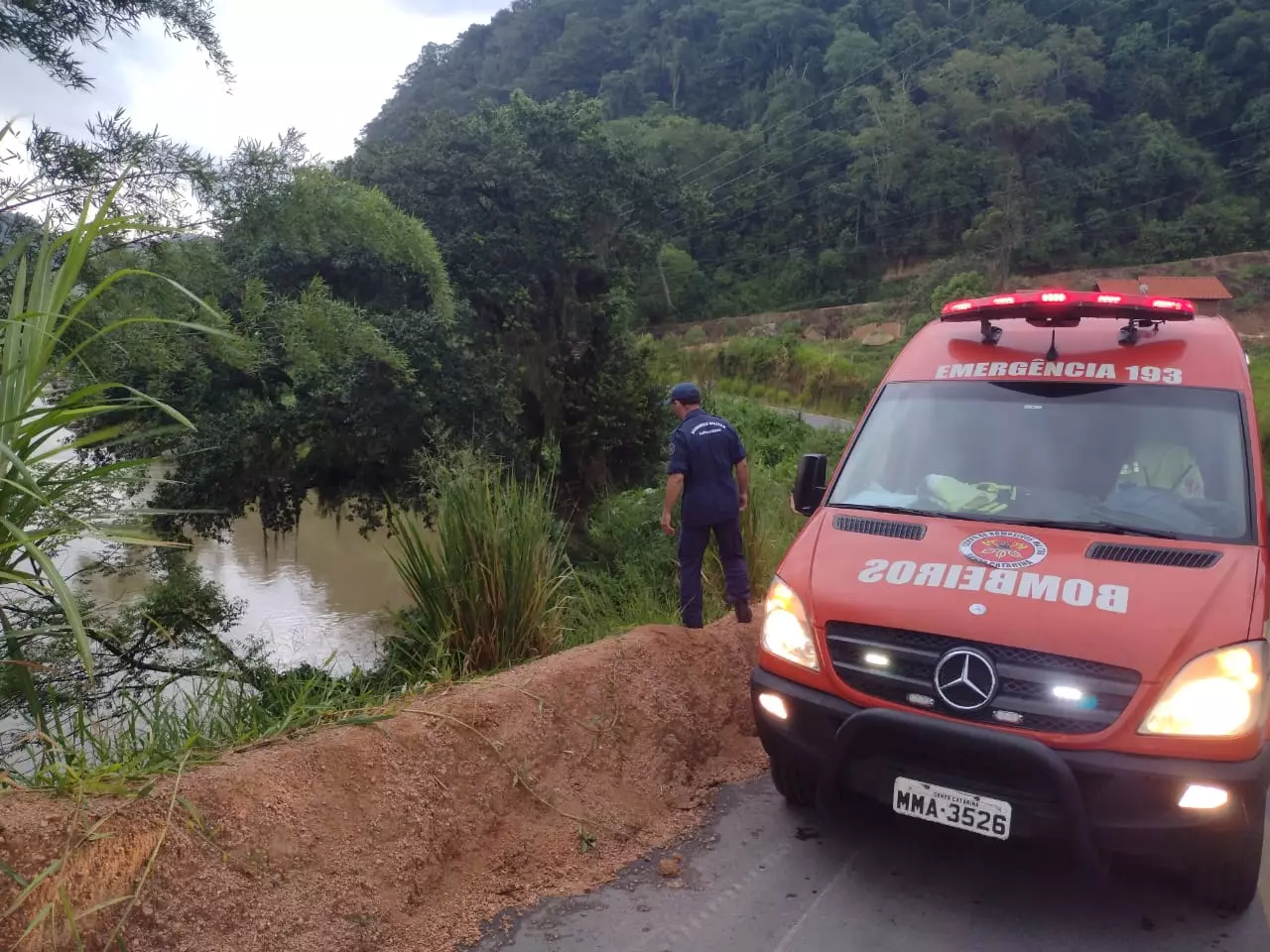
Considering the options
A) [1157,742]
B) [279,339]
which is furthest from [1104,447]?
[279,339]

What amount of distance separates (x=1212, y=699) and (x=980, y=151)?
66.4 metres

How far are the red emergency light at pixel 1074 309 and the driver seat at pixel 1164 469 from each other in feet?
2.22

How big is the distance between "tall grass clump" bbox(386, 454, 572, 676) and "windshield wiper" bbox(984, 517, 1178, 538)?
244cm

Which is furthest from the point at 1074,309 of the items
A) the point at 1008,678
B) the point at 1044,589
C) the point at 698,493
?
the point at 698,493

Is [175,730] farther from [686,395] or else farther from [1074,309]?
[1074,309]

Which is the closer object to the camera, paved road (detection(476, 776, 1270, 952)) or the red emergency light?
paved road (detection(476, 776, 1270, 952))

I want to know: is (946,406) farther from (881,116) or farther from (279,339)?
(881,116)

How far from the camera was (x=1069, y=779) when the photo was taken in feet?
10.2

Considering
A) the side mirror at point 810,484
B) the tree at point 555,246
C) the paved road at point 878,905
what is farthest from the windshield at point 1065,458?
the tree at point 555,246

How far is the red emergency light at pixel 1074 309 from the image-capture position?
14.9ft

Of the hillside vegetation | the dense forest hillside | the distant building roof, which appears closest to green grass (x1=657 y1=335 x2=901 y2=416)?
the hillside vegetation

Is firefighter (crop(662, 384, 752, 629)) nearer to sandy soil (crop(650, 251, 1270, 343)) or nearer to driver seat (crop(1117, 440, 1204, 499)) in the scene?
driver seat (crop(1117, 440, 1204, 499))

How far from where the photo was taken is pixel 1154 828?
3.11m

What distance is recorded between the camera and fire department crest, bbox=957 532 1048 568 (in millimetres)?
3664
